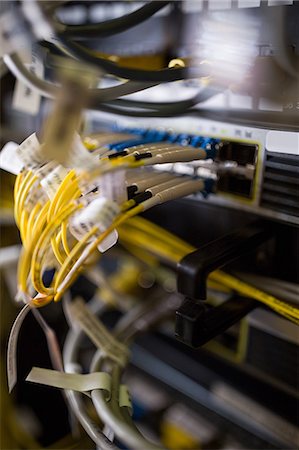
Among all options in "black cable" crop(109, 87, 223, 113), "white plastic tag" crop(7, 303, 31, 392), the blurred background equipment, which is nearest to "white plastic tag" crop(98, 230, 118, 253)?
the blurred background equipment

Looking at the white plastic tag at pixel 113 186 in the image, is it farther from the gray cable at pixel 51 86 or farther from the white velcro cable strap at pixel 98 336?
the white velcro cable strap at pixel 98 336

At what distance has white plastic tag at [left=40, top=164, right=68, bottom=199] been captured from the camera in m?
0.44

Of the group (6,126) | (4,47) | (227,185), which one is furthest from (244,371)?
(6,126)

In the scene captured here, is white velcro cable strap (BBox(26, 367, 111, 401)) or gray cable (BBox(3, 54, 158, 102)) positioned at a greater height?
gray cable (BBox(3, 54, 158, 102))

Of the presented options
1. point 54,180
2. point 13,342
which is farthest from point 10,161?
point 13,342

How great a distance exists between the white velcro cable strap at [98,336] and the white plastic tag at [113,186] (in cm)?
24

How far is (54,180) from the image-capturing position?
0.44 m

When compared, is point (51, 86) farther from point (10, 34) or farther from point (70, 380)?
point (70, 380)

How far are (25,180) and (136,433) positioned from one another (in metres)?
0.27

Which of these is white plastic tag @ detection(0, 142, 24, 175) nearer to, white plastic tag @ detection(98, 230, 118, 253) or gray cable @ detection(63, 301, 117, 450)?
white plastic tag @ detection(98, 230, 118, 253)

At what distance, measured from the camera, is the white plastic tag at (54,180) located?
0.44 m

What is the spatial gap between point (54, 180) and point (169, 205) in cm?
23

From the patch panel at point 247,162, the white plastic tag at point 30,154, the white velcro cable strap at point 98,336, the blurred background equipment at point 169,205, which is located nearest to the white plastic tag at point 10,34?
the blurred background equipment at point 169,205

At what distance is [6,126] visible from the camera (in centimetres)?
86
